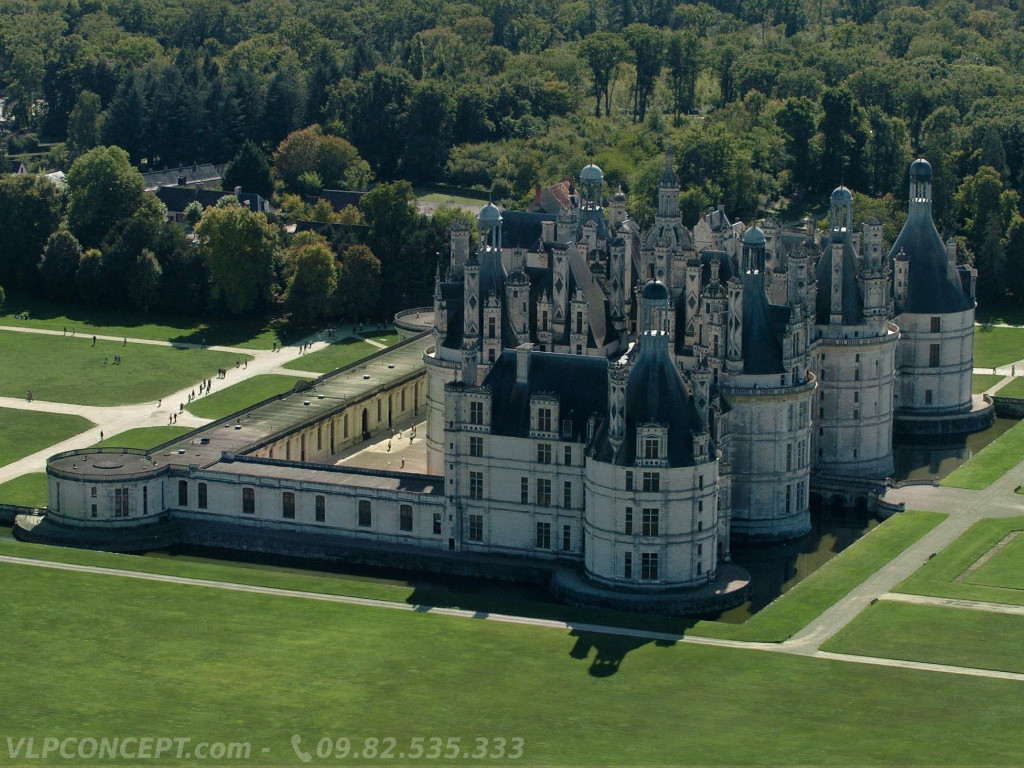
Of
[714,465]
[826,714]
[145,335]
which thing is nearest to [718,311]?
[714,465]

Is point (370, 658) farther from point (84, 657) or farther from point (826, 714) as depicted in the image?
point (826, 714)

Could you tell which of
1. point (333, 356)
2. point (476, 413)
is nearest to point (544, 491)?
point (476, 413)

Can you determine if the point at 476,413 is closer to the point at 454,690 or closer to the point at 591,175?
the point at 454,690

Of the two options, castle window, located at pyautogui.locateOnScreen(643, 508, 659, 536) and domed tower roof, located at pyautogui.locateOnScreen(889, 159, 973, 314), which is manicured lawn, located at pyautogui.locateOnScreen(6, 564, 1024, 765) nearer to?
castle window, located at pyautogui.locateOnScreen(643, 508, 659, 536)

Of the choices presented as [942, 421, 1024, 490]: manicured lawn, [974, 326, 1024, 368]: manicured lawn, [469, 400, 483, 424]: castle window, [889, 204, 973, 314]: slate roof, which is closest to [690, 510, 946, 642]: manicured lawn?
[942, 421, 1024, 490]: manicured lawn

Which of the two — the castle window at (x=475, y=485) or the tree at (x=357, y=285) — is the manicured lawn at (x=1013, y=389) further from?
the tree at (x=357, y=285)
